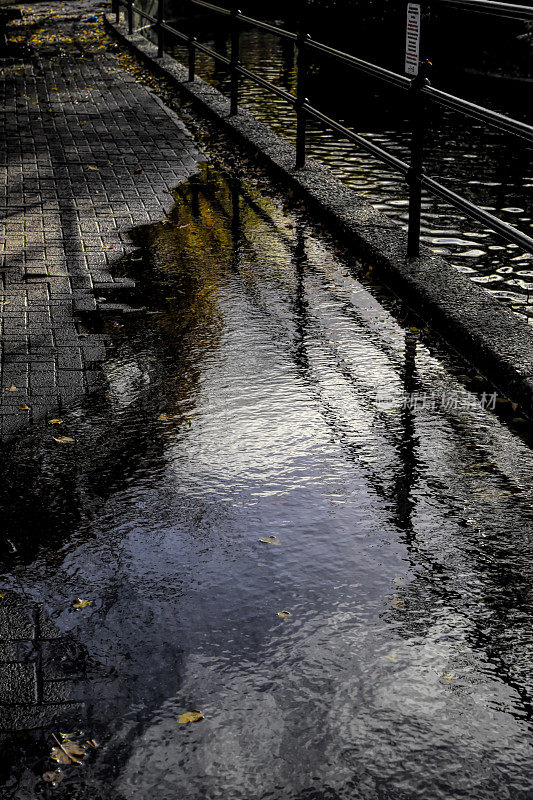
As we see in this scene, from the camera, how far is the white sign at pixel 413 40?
5.92 metres

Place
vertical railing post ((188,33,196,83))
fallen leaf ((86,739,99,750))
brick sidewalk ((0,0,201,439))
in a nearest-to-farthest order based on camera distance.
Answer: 1. fallen leaf ((86,739,99,750))
2. brick sidewalk ((0,0,201,439))
3. vertical railing post ((188,33,196,83))

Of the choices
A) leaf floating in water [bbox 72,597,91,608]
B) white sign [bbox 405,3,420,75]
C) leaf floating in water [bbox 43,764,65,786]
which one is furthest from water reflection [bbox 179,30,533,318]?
leaf floating in water [bbox 43,764,65,786]

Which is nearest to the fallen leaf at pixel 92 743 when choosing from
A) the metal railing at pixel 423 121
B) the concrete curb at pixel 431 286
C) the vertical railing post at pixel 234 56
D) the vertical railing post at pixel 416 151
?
the concrete curb at pixel 431 286

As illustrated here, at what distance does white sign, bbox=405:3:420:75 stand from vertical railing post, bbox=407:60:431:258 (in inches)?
4.1

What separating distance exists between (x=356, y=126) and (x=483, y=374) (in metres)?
7.52

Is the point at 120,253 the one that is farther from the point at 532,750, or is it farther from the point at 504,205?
the point at 532,750

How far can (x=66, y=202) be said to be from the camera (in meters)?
A: 7.99

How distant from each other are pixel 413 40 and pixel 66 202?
3.21 m

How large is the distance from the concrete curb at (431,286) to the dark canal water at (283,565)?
0.49 feet

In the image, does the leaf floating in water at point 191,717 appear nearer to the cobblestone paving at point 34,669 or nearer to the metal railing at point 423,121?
the cobblestone paving at point 34,669

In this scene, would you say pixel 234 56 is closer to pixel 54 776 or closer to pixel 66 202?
pixel 66 202

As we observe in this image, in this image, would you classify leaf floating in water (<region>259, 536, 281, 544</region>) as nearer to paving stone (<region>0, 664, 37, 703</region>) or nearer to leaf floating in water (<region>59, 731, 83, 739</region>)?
paving stone (<region>0, 664, 37, 703</region>)

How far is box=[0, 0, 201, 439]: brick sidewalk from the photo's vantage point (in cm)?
496

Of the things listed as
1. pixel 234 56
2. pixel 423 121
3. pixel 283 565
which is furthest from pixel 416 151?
pixel 234 56
